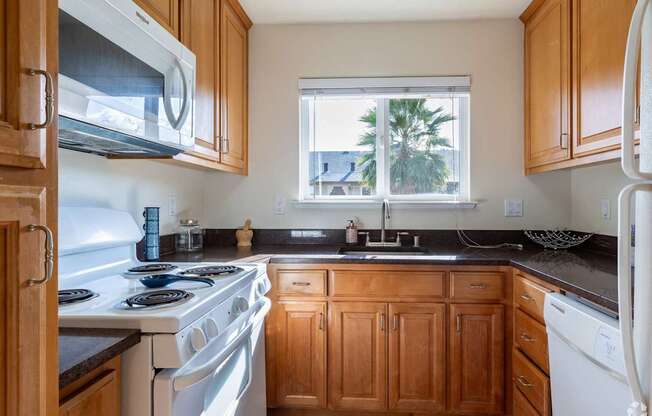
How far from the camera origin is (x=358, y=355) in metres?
2.03

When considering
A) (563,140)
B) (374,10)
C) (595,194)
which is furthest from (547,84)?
(374,10)

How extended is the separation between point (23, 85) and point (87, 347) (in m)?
0.55

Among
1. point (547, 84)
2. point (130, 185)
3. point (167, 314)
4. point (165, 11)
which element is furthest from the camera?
point (547, 84)

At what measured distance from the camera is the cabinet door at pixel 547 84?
75.9 inches

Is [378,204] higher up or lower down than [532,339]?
higher up

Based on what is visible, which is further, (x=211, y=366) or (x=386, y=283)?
(x=386, y=283)

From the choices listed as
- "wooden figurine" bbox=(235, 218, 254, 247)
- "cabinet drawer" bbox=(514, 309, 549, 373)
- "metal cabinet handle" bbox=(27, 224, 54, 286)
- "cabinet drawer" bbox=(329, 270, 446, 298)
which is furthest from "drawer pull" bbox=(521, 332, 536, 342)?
"metal cabinet handle" bbox=(27, 224, 54, 286)

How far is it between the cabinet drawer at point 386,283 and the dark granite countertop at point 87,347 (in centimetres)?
121

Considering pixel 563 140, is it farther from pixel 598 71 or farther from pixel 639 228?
pixel 639 228

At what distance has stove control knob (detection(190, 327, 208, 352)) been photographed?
3.38 ft

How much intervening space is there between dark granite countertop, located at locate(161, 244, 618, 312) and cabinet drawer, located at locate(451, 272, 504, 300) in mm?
64

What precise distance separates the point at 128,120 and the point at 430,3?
75.1 inches

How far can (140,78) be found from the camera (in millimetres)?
1282

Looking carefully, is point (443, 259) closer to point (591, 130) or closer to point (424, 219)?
point (424, 219)
